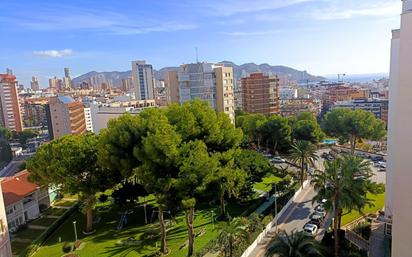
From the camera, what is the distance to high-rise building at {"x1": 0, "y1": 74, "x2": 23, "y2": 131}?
10388 cm

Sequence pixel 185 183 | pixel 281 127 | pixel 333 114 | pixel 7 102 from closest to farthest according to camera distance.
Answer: pixel 185 183 < pixel 281 127 < pixel 333 114 < pixel 7 102

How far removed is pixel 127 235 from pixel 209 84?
130 feet

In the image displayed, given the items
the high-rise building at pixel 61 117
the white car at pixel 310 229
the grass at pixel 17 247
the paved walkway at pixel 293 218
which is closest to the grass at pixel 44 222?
the grass at pixel 17 247

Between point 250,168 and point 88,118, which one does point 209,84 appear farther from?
point 88,118

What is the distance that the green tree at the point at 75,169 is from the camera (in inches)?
1059

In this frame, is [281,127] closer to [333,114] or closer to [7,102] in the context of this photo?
[333,114]

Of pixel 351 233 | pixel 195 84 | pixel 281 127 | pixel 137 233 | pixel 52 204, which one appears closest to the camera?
pixel 351 233

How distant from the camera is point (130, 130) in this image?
76.0 ft

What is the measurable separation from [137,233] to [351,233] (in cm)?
1638

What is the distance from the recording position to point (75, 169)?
27.4 meters

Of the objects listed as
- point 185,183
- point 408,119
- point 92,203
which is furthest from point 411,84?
point 92,203

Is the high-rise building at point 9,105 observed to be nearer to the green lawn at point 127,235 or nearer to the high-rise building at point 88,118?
the high-rise building at point 88,118

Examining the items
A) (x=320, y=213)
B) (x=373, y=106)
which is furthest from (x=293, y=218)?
(x=373, y=106)

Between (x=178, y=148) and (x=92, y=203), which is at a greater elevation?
(x=178, y=148)
